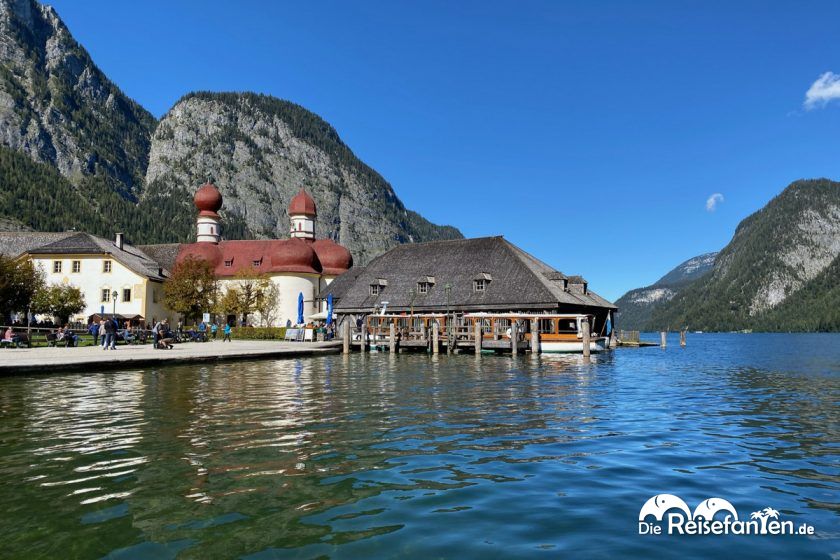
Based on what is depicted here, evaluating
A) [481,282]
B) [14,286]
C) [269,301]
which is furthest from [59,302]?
[481,282]

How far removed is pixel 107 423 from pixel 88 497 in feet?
21.6

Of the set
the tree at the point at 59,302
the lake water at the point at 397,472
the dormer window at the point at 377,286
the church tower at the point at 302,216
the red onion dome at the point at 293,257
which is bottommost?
the lake water at the point at 397,472

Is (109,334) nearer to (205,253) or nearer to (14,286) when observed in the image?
(14,286)

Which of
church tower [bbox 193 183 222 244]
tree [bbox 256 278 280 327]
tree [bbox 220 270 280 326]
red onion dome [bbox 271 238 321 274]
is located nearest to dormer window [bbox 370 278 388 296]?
red onion dome [bbox 271 238 321 274]

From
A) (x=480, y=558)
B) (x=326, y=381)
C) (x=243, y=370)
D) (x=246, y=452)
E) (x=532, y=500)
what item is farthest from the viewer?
(x=243, y=370)

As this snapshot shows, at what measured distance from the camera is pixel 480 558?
5828 millimetres

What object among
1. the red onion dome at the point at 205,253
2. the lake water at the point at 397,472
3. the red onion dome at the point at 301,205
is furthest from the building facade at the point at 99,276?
the lake water at the point at 397,472

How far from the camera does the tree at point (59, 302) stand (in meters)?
60.3

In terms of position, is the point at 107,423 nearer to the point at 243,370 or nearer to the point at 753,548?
the point at 753,548

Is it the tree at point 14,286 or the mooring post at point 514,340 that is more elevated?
the tree at point 14,286

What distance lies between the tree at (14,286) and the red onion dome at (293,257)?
27080 millimetres

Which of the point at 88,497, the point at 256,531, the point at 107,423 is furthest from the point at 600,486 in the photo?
the point at 107,423

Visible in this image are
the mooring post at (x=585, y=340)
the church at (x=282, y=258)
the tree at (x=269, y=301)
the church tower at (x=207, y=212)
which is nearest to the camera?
the mooring post at (x=585, y=340)

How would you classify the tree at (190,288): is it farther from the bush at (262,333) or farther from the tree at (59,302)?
the tree at (59,302)
